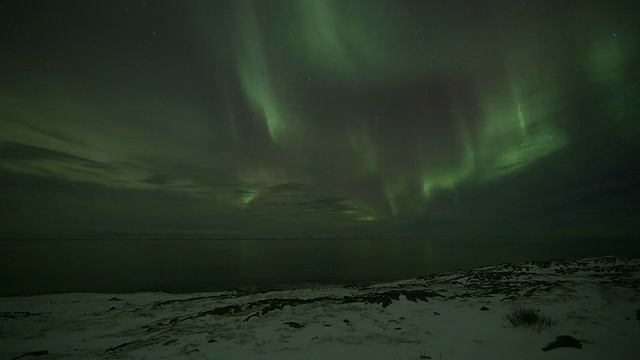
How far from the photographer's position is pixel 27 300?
23.5 m

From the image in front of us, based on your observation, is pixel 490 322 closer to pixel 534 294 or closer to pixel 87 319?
pixel 534 294

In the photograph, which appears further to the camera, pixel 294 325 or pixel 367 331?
pixel 294 325

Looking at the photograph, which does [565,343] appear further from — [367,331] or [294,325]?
[294,325]

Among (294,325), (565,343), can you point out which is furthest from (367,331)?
(565,343)

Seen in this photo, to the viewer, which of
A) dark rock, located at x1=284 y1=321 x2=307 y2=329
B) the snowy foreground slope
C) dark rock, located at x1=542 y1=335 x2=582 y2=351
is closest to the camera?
dark rock, located at x1=542 y1=335 x2=582 y2=351

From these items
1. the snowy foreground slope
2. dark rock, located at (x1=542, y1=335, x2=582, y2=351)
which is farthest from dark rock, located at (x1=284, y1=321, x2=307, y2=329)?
dark rock, located at (x1=542, y1=335, x2=582, y2=351)

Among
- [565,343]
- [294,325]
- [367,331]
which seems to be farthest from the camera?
[294,325]

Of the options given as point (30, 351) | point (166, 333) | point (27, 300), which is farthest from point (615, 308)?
point (27, 300)

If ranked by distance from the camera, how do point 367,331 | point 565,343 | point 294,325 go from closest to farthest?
point 565,343
point 367,331
point 294,325

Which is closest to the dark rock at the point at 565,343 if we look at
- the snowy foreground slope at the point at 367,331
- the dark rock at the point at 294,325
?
the snowy foreground slope at the point at 367,331

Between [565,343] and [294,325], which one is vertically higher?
[565,343]

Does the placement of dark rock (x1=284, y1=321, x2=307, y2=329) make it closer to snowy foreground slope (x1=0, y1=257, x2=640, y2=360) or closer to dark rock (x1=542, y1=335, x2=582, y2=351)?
snowy foreground slope (x1=0, y1=257, x2=640, y2=360)

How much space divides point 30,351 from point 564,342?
1800 cm

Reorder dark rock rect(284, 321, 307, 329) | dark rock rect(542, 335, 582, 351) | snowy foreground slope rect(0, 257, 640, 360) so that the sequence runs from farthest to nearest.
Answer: dark rock rect(284, 321, 307, 329) → snowy foreground slope rect(0, 257, 640, 360) → dark rock rect(542, 335, 582, 351)
